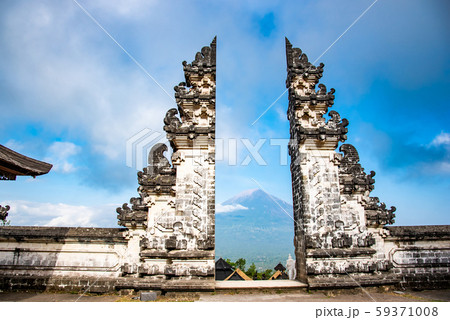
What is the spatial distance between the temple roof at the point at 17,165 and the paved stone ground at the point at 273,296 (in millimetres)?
3511

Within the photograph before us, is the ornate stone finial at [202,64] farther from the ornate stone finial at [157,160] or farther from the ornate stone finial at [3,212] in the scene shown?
the ornate stone finial at [3,212]

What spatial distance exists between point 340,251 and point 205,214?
14.6ft

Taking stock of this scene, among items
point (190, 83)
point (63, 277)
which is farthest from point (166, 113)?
point (63, 277)

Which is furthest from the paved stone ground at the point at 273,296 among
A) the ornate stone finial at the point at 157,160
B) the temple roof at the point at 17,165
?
the ornate stone finial at the point at 157,160

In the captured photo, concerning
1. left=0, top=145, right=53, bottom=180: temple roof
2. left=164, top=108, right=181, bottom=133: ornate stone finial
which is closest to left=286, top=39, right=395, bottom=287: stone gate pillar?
left=164, top=108, right=181, bottom=133: ornate stone finial

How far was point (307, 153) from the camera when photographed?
31.7 ft

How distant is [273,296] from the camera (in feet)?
26.0

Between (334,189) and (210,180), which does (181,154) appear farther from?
(334,189)

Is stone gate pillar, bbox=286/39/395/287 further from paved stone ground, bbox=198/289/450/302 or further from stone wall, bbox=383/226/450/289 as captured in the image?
stone wall, bbox=383/226/450/289

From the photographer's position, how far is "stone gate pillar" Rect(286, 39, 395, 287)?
8.66 metres

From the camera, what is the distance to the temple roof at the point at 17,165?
667 centimetres

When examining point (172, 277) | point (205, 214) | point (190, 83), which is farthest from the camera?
point (190, 83)

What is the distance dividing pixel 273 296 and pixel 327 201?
3.52 metres

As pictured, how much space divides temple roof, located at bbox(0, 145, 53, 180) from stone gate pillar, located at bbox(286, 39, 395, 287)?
7.87 m
